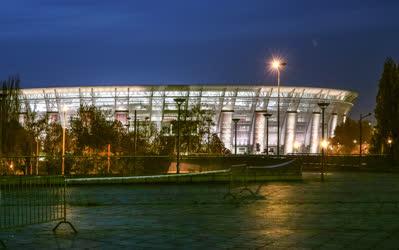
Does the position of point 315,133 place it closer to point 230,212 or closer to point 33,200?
point 230,212

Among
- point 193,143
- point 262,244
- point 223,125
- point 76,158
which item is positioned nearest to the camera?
point 262,244

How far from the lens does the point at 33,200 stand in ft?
43.9

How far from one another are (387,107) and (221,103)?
61819mm

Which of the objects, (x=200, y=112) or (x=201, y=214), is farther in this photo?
(x=200, y=112)

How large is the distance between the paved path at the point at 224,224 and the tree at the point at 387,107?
34396mm

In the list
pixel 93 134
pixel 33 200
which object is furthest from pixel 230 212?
pixel 93 134

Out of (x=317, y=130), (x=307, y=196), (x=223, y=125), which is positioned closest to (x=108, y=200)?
(x=307, y=196)

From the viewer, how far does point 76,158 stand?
26578 mm

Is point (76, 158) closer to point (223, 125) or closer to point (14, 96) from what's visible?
point (14, 96)

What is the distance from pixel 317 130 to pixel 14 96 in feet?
271

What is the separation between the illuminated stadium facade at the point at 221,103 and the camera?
364ft

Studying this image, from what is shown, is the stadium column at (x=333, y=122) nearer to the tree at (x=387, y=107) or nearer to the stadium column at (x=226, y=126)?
the stadium column at (x=226, y=126)

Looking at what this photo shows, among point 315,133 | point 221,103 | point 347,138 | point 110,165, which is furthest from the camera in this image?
point 315,133

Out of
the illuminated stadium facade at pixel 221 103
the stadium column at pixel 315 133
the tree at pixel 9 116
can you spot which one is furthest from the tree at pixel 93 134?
the stadium column at pixel 315 133
